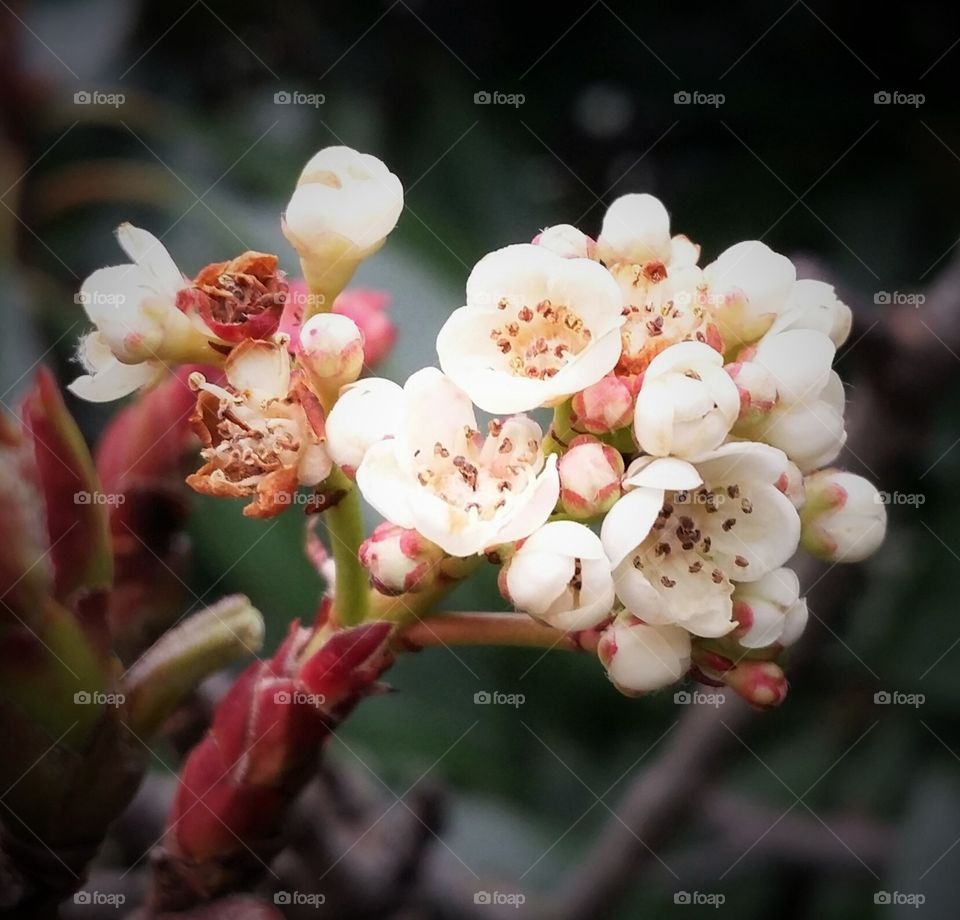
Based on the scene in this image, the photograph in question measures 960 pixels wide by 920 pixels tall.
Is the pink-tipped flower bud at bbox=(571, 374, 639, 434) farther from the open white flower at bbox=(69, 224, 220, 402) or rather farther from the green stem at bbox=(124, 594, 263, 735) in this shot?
the green stem at bbox=(124, 594, 263, 735)

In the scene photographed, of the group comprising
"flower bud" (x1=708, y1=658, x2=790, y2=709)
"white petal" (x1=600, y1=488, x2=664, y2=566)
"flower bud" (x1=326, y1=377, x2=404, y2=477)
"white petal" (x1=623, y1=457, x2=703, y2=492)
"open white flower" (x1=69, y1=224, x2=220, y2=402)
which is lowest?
"open white flower" (x1=69, y1=224, x2=220, y2=402)

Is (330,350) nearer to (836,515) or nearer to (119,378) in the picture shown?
(119,378)

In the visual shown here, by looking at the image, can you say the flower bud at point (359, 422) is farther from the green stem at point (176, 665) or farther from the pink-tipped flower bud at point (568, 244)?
the green stem at point (176, 665)

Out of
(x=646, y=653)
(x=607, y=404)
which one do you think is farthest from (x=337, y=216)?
(x=646, y=653)

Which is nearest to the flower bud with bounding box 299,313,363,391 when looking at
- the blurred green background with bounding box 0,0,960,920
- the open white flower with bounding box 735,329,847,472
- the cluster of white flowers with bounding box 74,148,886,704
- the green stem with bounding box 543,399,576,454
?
the cluster of white flowers with bounding box 74,148,886,704

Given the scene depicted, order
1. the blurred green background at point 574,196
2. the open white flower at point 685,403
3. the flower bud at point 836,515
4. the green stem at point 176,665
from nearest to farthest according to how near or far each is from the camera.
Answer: the open white flower at point 685,403, the flower bud at point 836,515, the green stem at point 176,665, the blurred green background at point 574,196

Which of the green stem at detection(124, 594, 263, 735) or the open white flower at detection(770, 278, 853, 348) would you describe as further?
the green stem at detection(124, 594, 263, 735)

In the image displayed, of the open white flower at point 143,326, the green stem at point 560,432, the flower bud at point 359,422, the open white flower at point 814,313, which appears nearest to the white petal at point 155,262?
the open white flower at point 143,326
